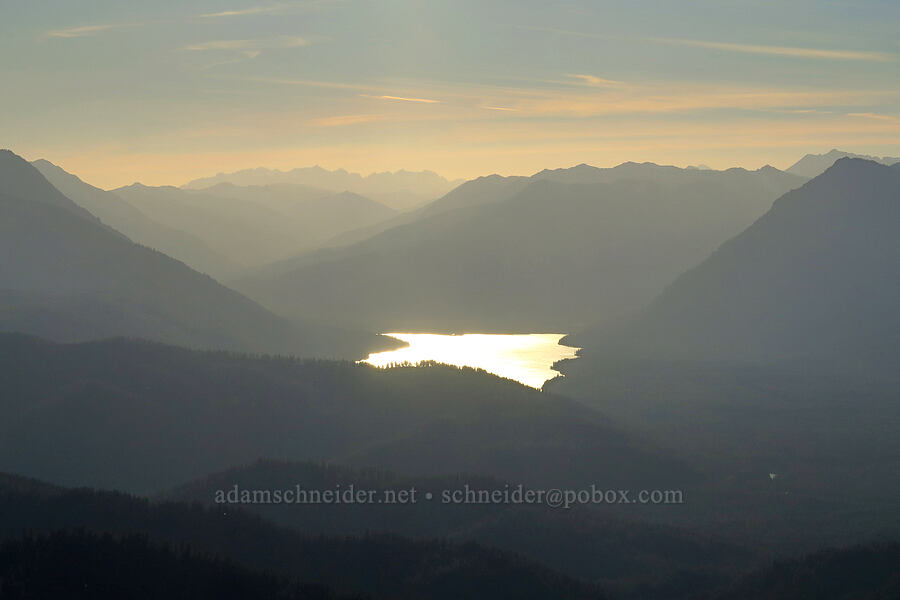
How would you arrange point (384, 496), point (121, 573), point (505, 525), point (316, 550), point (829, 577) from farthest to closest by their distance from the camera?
point (384, 496) < point (505, 525) < point (316, 550) < point (829, 577) < point (121, 573)

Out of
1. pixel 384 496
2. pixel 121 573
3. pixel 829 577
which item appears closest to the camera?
pixel 121 573

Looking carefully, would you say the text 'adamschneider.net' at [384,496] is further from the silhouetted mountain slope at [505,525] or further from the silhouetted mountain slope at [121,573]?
the silhouetted mountain slope at [121,573]

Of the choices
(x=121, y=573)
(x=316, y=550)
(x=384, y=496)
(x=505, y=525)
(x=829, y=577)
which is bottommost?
(x=829, y=577)

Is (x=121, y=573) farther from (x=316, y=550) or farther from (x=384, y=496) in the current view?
(x=384, y=496)

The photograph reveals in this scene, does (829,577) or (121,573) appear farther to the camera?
(829,577)

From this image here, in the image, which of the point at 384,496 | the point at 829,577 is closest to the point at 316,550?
the point at 384,496

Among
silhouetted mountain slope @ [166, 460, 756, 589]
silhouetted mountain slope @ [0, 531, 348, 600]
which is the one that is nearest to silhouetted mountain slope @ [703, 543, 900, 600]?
silhouetted mountain slope @ [166, 460, 756, 589]

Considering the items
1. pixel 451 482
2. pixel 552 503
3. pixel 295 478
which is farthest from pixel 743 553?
pixel 295 478
